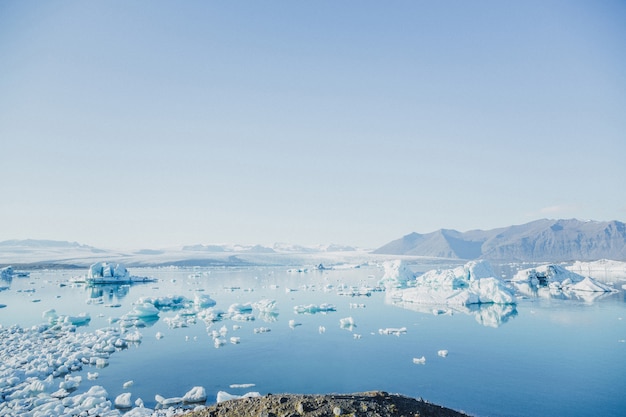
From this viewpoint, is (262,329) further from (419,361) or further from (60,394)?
(60,394)

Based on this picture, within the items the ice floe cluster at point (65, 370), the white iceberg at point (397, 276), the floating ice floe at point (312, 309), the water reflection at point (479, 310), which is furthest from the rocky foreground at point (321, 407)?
the white iceberg at point (397, 276)

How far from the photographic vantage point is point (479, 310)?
22781 mm

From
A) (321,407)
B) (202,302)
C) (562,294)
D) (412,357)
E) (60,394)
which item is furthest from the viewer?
→ (562,294)

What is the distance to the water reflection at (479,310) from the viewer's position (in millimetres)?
19516

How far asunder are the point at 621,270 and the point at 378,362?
58830 mm

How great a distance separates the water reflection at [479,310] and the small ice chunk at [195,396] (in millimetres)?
13679

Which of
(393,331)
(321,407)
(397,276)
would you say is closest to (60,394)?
(321,407)

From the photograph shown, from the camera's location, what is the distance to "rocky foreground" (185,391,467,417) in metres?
5.10

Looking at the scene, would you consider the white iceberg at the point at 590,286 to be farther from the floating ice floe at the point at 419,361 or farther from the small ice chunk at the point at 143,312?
the small ice chunk at the point at 143,312

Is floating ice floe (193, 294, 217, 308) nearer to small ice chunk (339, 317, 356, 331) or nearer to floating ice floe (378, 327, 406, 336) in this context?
small ice chunk (339, 317, 356, 331)

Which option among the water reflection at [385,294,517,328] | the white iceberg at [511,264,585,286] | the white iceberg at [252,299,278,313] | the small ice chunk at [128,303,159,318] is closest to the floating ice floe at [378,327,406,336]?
the water reflection at [385,294,517,328]

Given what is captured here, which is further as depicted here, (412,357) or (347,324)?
(347,324)

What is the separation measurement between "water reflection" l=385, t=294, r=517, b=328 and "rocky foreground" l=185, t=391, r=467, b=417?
14.1 m

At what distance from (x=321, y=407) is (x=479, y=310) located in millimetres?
19977
